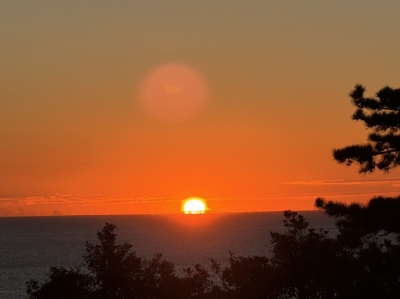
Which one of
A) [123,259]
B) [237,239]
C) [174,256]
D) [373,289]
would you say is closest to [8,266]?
[174,256]

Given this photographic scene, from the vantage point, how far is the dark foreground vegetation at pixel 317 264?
2297cm

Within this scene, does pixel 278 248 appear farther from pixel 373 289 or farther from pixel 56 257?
pixel 56 257

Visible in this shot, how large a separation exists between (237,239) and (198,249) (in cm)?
3511

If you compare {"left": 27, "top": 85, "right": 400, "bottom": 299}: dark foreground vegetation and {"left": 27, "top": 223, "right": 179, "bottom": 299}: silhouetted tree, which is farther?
{"left": 27, "top": 223, "right": 179, "bottom": 299}: silhouetted tree

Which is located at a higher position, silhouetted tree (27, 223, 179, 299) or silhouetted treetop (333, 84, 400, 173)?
silhouetted treetop (333, 84, 400, 173)

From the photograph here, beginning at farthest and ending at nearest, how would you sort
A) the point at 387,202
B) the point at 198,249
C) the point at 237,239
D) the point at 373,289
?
the point at 237,239 → the point at 198,249 → the point at 387,202 → the point at 373,289

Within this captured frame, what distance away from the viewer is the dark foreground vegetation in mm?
22969

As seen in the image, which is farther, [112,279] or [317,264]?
[112,279]

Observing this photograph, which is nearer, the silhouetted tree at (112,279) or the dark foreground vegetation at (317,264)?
the dark foreground vegetation at (317,264)

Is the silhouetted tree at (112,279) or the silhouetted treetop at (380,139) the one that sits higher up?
the silhouetted treetop at (380,139)

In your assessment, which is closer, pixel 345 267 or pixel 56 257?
pixel 345 267

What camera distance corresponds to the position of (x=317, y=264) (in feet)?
86.8

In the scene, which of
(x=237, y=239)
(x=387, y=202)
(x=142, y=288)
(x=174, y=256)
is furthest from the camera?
(x=237, y=239)

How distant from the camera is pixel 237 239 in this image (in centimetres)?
18750
